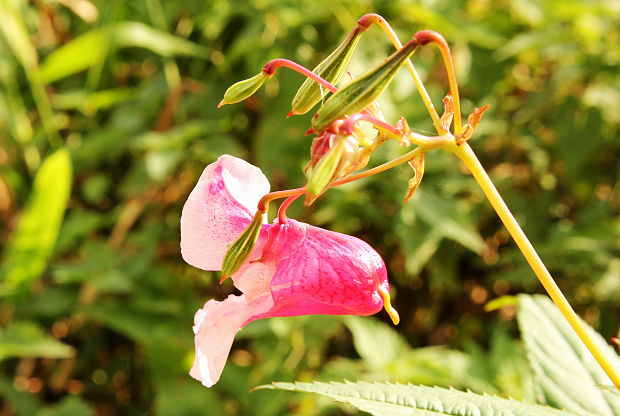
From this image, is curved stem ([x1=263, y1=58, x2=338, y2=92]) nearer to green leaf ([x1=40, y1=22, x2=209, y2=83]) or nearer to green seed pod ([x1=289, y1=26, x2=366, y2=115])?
green seed pod ([x1=289, y1=26, x2=366, y2=115])

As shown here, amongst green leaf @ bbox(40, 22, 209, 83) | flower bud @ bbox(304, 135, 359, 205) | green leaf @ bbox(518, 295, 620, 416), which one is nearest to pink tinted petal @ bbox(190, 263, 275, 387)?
flower bud @ bbox(304, 135, 359, 205)

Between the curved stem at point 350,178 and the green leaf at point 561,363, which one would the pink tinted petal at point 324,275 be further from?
the green leaf at point 561,363

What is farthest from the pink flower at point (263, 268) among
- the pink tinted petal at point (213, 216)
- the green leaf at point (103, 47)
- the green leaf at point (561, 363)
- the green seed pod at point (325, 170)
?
the green leaf at point (103, 47)

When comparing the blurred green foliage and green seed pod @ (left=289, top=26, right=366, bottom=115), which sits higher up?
green seed pod @ (left=289, top=26, right=366, bottom=115)

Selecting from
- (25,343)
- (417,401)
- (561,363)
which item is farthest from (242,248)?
(25,343)

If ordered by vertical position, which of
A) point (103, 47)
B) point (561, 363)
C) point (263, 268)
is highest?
point (263, 268)

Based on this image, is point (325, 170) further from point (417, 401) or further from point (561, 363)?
point (561, 363)
